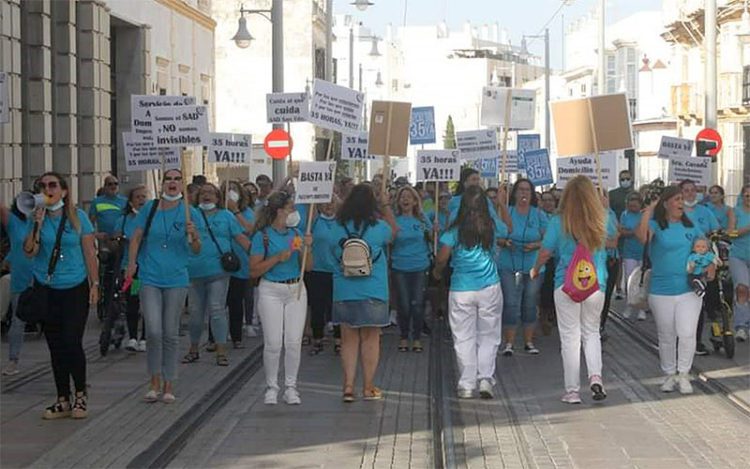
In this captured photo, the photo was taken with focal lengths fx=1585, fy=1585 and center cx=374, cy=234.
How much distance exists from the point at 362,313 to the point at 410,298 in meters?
4.29

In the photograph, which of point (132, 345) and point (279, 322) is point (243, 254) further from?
point (279, 322)

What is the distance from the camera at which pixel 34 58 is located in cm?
2523

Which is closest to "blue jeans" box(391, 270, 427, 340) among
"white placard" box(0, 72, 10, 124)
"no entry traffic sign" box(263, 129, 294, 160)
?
"white placard" box(0, 72, 10, 124)

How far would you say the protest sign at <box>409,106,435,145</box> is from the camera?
1000 inches

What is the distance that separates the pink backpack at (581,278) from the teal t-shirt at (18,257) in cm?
419

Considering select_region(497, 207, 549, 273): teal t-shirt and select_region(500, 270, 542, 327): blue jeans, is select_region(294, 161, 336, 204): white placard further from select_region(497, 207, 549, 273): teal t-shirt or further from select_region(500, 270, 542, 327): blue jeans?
select_region(500, 270, 542, 327): blue jeans

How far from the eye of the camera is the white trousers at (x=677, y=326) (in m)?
13.1

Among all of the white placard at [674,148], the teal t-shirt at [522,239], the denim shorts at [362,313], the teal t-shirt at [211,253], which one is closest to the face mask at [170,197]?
the denim shorts at [362,313]

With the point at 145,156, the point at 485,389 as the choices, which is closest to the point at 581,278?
the point at 485,389

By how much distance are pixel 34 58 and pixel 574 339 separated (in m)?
14.8

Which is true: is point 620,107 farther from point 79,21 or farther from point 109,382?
point 79,21

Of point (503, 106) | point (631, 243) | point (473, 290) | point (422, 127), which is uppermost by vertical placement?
point (503, 106)

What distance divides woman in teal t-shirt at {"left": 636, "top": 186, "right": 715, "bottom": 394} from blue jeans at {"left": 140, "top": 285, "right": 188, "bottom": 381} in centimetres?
393

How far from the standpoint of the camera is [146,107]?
1666 centimetres
